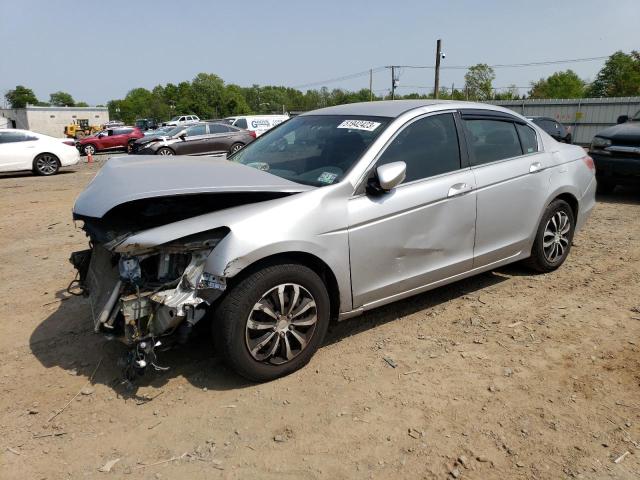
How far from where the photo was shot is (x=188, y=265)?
2963 mm

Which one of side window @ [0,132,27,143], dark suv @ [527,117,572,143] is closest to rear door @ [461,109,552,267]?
dark suv @ [527,117,572,143]

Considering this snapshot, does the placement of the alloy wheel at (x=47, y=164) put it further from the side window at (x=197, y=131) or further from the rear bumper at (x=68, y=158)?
the side window at (x=197, y=131)

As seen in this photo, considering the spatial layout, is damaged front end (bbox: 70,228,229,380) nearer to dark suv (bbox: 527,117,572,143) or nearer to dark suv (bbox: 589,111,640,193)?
dark suv (bbox: 589,111,640,193)

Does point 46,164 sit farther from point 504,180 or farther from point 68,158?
point 504,180

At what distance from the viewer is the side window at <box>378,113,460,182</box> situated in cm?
364

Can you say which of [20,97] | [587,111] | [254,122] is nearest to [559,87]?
[587,111]

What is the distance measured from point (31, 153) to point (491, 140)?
14.5m

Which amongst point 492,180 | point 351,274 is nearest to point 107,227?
point 351,274

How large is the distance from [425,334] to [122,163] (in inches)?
107

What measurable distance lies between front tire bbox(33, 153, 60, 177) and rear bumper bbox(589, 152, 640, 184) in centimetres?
1451

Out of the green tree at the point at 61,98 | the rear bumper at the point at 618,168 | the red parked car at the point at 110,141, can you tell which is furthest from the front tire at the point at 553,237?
the green tree at the point at 61,98

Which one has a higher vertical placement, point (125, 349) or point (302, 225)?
point (302, 225)

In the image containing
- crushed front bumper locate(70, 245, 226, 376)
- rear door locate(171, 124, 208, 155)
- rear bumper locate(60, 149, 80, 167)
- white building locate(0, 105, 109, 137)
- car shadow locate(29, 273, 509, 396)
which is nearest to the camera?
crushed front bumper locate(70, 245, 226, 376)

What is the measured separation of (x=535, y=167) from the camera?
14.8 feet
